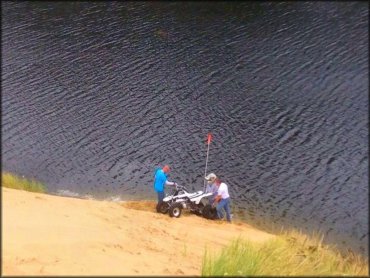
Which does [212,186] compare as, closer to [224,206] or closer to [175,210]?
[224,206]

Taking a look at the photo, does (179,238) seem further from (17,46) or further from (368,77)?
(17,46)

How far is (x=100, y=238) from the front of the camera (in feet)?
47.0

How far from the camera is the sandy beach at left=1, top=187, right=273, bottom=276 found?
12.2m

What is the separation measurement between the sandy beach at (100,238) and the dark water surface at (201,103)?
3543 mm

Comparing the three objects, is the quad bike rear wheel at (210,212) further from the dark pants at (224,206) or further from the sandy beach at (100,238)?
the sandy beach at (100,238)

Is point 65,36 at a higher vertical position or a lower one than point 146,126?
higher

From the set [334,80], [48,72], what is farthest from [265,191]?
[48,72]

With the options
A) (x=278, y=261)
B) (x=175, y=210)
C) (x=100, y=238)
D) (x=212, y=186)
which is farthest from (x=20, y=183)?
(x=278, y=261)

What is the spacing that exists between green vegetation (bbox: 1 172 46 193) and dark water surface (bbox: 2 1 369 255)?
22.4 inches

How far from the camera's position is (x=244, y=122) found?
29.2 metres

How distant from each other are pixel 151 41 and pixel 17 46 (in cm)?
1018

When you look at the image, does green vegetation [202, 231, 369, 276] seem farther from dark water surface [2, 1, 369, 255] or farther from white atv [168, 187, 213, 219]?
white atv [168, 187, 213, 219]

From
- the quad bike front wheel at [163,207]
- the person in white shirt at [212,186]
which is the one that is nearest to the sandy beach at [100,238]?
the quad bike front wheel at [163,207]

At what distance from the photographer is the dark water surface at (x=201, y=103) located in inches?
908
